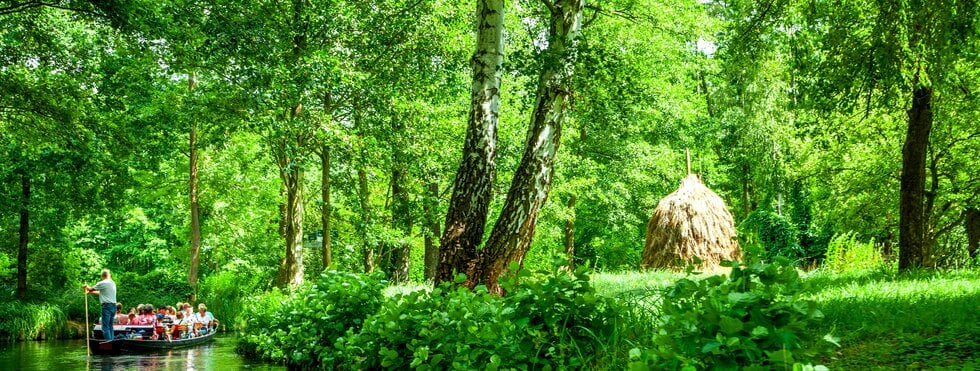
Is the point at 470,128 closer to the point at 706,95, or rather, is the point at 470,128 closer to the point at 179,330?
the point at 179,330

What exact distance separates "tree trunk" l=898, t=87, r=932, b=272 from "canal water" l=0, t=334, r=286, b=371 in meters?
9.32

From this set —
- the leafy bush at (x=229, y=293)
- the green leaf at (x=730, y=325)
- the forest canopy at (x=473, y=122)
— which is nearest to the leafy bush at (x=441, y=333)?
the forest canopy at (x=473, y=122)

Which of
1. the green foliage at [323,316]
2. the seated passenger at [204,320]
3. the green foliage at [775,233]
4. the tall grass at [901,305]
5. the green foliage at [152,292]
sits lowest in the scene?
the seated passenger at [204,320]

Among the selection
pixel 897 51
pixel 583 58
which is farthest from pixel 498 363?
pixel 897 51

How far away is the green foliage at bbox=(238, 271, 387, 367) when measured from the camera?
8789 millimetres

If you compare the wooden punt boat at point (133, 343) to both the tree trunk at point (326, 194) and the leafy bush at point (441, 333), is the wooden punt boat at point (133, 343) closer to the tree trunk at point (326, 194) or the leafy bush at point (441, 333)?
the tree trunk at point (326, 194)

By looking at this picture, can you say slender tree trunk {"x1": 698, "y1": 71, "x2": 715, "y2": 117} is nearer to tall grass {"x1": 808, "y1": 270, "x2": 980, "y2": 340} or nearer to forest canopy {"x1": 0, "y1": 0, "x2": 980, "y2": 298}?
forest canopy {"x1": 0, "y1": 0, "x2": 980, "y2": 298}

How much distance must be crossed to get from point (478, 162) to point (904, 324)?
14.3 ft

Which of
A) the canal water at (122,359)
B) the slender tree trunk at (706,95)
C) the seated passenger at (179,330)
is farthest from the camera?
the slender tree trunk at (706,95)

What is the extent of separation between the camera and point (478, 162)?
319 inches

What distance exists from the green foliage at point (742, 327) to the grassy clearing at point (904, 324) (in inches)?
6.0

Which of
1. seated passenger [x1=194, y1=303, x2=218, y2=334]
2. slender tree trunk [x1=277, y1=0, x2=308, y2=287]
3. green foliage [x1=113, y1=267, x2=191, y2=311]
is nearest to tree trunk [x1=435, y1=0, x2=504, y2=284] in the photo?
slender tree trunk [x1=277, y1=0, x2=308, y2=287]

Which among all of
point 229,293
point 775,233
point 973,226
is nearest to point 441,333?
point 973,226

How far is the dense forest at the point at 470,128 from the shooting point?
27.3 feet
